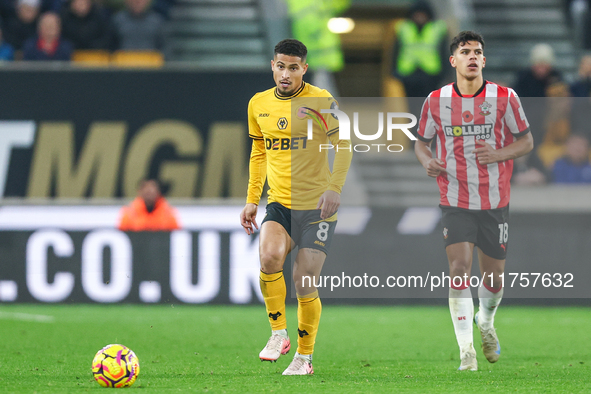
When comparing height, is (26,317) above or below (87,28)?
below

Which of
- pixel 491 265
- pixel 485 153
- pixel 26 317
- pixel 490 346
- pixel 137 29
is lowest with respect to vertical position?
pixel 26 317

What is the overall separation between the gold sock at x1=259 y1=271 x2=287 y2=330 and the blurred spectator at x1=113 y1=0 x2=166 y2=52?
8201mm

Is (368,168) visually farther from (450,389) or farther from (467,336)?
(450,389)

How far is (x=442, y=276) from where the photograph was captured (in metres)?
10.5

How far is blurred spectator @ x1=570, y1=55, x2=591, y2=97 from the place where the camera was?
13.1 meters

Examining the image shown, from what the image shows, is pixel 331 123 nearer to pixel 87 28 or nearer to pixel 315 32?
pixel 87 28

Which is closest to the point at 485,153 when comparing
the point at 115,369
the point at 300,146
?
the point at 300,146

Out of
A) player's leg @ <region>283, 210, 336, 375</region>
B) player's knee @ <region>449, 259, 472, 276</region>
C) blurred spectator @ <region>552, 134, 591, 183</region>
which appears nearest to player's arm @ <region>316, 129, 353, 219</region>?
player's leg @ <region>283, 210, 336, 375</region>

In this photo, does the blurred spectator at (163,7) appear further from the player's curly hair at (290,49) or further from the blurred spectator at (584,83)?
the player's curly hair at (290,49)

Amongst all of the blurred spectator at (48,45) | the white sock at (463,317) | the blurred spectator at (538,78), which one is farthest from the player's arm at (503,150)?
the blurred spectator at (48,45)

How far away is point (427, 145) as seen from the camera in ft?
22.7

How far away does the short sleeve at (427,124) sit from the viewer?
22.2 feet

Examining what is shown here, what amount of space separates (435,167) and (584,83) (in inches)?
295

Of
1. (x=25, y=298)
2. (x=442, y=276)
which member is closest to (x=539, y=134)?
(x=442, y=276)
